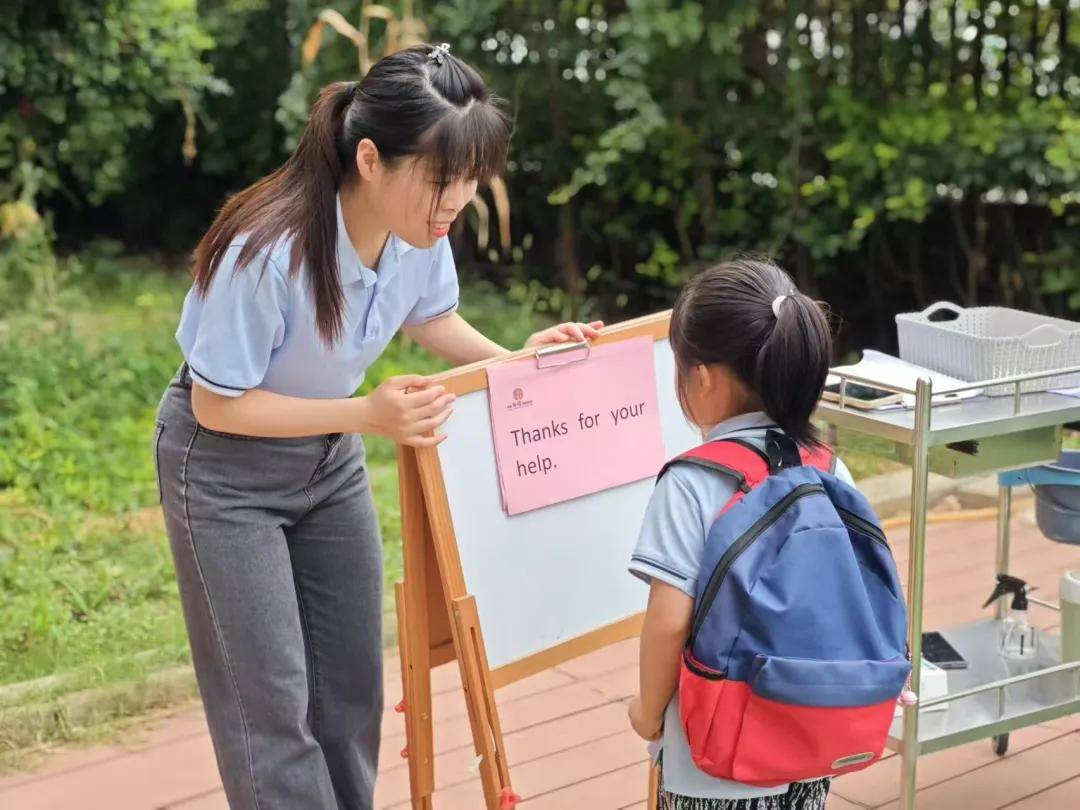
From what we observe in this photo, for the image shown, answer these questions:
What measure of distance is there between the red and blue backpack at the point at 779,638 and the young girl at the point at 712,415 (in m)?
0.03

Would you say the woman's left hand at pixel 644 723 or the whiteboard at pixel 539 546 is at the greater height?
the whiteboard at pixel 539 546

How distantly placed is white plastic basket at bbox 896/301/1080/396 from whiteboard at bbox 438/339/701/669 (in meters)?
0.55

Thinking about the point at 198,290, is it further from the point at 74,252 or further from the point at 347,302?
the point at 74,252

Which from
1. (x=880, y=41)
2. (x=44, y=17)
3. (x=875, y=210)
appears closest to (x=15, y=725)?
(x=44, y=17)

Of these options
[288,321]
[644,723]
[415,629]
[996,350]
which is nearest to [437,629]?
[415,629]

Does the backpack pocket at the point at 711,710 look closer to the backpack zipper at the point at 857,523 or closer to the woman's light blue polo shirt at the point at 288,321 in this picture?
the backpack zipper at the point at 857,523

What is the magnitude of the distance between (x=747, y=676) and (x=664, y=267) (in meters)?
5.57

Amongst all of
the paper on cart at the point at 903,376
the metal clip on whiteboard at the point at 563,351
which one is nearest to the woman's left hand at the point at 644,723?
the metal clip on whiteboard at the point at 563,351

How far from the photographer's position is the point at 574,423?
8.19ft

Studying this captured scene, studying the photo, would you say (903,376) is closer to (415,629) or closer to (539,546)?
(539,546)

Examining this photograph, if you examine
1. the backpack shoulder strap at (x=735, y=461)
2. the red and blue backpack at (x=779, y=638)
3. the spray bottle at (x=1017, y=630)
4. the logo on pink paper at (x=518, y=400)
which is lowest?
the spray bottle at (x=1017, y=630)

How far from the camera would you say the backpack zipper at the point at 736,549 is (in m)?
1.97

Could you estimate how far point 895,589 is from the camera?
2.13 metres

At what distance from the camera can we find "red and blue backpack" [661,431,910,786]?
197 cm
